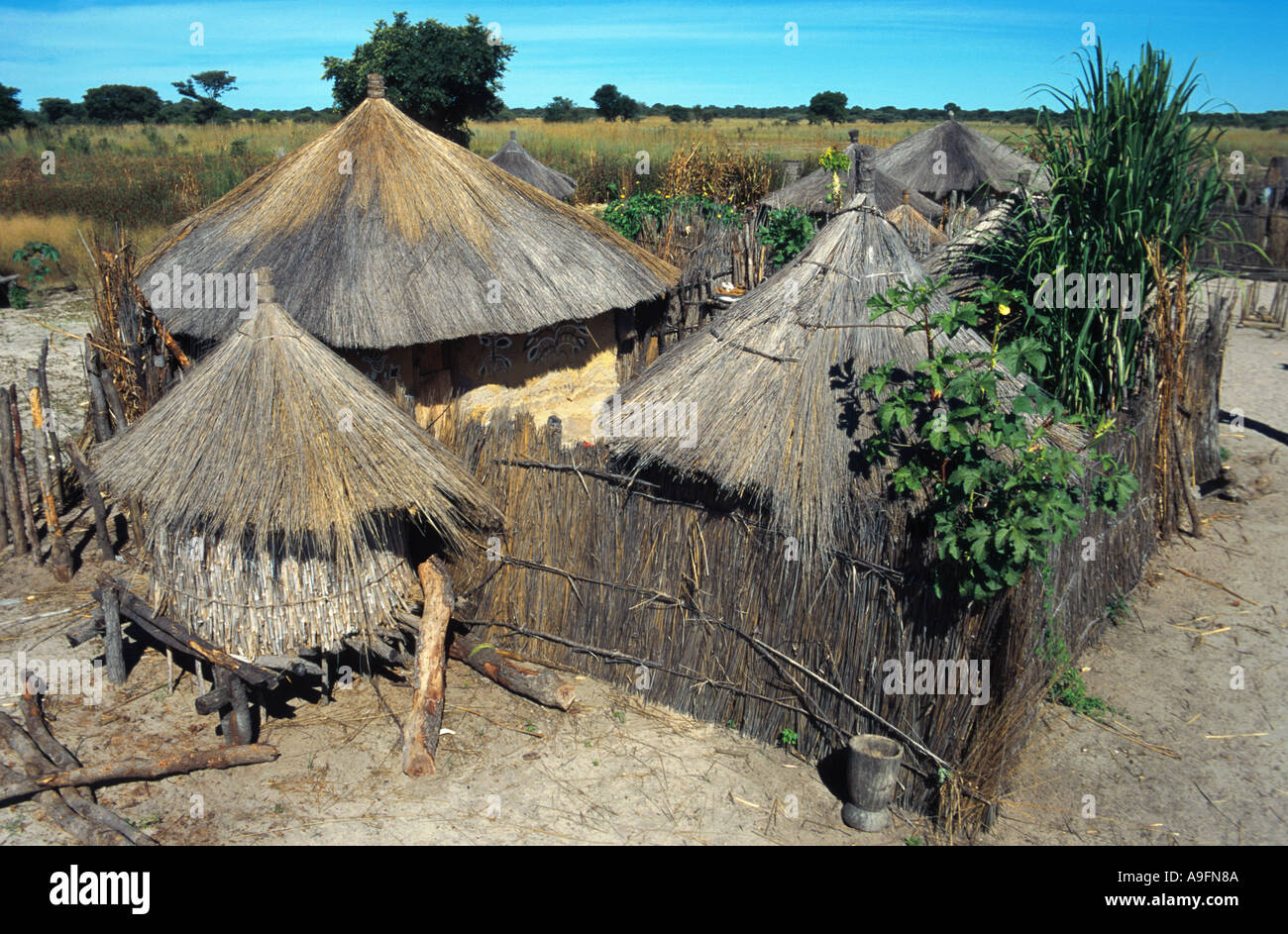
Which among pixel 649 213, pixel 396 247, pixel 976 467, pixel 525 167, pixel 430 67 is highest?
pixel 430 67

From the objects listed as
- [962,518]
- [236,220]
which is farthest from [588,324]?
[962,518]

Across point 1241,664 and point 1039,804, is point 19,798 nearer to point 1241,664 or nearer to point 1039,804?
point 1039,804

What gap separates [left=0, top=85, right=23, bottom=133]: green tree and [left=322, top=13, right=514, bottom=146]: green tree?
13980 millimetres

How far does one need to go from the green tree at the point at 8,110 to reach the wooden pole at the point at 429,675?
34387mm

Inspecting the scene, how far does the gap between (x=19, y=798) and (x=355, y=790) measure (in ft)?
5.40

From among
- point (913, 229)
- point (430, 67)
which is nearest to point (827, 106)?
point (430, 67)

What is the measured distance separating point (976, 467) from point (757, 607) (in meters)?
1.52

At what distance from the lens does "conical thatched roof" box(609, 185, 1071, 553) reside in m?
4.90

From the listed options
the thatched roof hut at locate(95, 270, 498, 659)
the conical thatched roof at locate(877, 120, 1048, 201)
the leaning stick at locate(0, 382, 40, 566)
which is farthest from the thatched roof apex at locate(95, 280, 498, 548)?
the conical thatched roof at locate(877, 120, 1048, 201)

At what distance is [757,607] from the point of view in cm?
520

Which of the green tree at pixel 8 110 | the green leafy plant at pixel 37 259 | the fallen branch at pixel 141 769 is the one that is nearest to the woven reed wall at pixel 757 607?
the fallen branch at pixel 141 769

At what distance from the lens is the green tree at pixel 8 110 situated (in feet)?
101

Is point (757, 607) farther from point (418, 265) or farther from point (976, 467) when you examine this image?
point (418, 265)

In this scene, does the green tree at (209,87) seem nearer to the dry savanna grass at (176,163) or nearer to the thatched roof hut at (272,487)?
the dry savanna grass at (176,163)
